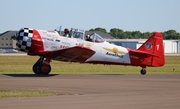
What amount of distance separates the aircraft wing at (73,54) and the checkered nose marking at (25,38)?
3.49 ft

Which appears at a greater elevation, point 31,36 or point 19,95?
point 31,36

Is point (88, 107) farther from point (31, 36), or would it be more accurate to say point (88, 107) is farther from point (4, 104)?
point (31, 36)

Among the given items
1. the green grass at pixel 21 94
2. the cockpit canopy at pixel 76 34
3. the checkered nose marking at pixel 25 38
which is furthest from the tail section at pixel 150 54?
the green grass at pixel 21 94

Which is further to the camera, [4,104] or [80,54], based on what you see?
[80,54]

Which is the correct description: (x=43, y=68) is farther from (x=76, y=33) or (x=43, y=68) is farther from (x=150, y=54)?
(x=150, y=54)

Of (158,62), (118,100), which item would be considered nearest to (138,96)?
(118,100)

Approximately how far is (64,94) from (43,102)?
205cm

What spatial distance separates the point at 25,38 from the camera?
21.0 meters

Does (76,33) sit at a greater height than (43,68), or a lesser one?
greater

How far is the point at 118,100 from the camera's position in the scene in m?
11.6

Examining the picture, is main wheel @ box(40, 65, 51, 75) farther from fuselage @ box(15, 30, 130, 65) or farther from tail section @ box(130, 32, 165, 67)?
tail section @ box(130, 32, 165, 67)

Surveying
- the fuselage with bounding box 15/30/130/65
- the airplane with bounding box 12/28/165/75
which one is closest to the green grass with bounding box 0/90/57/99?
the airplane with bounding box 12/28/165/75

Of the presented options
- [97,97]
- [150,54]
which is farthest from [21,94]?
[150,54]

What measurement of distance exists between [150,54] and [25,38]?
23.2ft
